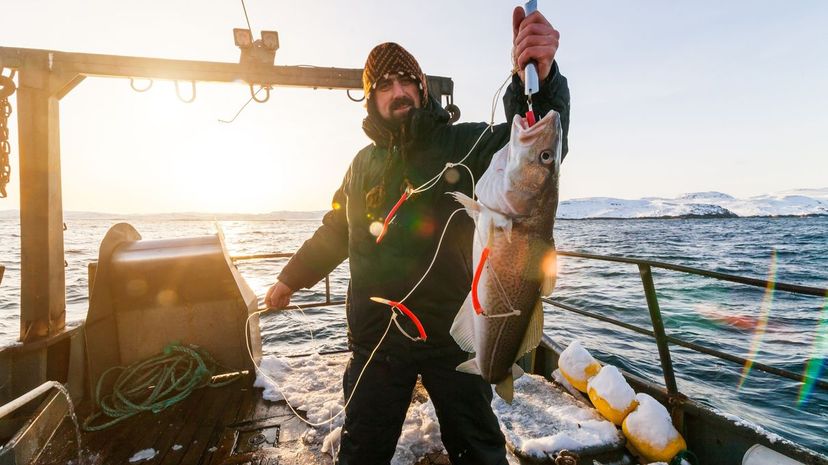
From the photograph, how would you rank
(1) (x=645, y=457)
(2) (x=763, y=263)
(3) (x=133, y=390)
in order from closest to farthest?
1. (1) (x=645, y=457)
2. (3) (x=133, y=390)
3. (2) (x=763, y=263)

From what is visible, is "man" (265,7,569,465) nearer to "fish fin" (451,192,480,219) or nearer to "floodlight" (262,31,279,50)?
"fish fin" (451,192,480,219)

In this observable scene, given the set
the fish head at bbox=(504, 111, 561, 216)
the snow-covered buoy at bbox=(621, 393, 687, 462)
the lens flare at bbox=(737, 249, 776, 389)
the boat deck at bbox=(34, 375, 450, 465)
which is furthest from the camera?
the lens flare at bbox=(737, 249, 776, 389)

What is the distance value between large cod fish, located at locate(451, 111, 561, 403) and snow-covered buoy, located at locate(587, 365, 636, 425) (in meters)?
2.05

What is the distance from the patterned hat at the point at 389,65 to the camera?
236 centimetres

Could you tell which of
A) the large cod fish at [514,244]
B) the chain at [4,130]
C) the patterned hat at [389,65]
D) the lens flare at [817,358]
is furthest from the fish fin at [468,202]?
the lens flare at [817,358]

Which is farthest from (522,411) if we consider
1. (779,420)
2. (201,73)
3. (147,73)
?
(779,420)

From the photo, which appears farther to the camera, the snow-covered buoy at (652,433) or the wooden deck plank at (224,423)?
the wooden deck plank at (224,423)

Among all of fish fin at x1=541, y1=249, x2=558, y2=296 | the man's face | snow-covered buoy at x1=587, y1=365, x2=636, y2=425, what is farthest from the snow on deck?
the man's face

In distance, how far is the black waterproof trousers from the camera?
6.66ft

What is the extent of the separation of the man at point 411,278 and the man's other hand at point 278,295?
69 centimetres

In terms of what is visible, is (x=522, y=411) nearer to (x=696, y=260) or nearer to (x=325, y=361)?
(x=325, y=361)

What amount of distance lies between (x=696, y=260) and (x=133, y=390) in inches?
1309

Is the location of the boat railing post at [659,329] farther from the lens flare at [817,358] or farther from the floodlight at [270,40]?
the lens flare at [817,358]

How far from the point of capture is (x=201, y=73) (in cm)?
434
